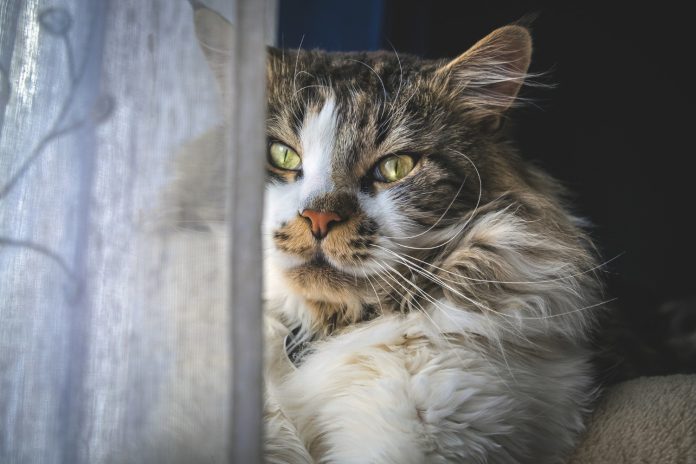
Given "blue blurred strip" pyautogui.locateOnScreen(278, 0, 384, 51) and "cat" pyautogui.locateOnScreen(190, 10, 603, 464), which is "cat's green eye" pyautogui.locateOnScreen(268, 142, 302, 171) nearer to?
"cat" pyautogui.locateOnScreen(190, 10, 603, 464)

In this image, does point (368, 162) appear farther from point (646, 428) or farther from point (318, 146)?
point (646, 428)

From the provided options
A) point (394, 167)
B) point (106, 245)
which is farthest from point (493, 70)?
point (106, 245)

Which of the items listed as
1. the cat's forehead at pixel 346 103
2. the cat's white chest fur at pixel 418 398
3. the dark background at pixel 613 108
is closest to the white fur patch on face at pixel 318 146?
the cat's forehead at pixel 346 103

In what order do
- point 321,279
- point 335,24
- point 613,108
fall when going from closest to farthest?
point 321,279 → point 335,24 → point 613,108

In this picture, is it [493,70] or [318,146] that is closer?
[318,146]

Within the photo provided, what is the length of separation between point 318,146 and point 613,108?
1458 millimetres

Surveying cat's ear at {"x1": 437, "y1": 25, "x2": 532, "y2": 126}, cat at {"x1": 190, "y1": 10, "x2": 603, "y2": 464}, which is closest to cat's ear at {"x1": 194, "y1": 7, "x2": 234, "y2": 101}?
cat at {"x1": 190, "y1": 10, "x2": 603, "y2": 464}

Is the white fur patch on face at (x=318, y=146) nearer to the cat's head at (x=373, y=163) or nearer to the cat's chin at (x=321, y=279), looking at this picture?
the cat's head at (x=373, y=163)

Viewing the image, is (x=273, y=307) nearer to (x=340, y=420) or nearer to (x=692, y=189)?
(x=340, y=420)

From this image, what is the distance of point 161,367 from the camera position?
2.05 ft

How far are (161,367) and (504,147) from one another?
0.94 meters

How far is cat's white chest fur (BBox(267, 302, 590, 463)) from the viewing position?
0.85m

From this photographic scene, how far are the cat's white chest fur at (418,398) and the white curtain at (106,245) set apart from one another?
31 centimetres

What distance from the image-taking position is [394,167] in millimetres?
1134
